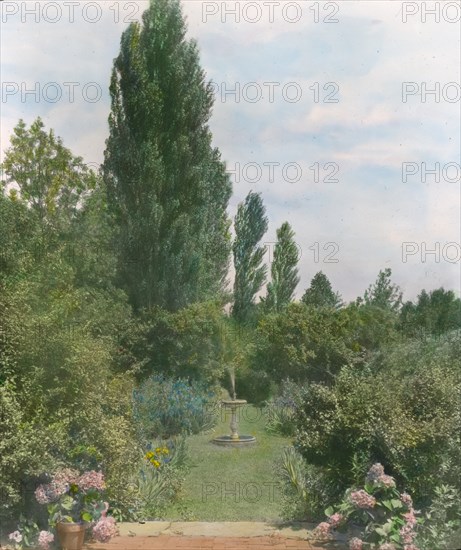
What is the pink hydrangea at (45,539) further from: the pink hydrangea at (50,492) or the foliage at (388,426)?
the foliage at (388,426)

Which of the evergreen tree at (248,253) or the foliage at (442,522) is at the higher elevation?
the evergreen tree at (248,253)

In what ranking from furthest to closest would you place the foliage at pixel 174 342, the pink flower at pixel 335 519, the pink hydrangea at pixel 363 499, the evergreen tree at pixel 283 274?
the evergreen tree at pixel 283 274 → the foliage at pixel 174 342 → the pink flower at pixel 335 519 → the pink hydrangea at pixel 363 499

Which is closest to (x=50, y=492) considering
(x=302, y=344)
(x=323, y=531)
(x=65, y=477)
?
(x=65, y=477)

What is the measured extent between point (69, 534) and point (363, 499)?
2427 millimetres

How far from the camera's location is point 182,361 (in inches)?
707

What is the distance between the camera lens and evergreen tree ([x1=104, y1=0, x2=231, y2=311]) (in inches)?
715

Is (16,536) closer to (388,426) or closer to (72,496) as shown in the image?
(72,496)

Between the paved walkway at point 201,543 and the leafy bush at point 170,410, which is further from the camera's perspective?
the leafy bush at point 170,410

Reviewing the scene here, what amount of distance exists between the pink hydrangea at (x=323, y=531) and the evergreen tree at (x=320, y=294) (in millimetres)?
15822

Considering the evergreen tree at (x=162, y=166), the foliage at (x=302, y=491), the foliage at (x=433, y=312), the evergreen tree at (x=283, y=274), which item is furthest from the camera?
the evergreen tree at (x=283, y=274)

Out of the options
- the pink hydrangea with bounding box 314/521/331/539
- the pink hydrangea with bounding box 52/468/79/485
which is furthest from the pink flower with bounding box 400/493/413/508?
the pink hydrangea with bounding box 52/468/79/485

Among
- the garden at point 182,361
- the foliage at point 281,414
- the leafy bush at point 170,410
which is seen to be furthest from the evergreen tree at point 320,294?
the leafy bush at point 170,410

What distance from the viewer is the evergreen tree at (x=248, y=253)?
2333cm

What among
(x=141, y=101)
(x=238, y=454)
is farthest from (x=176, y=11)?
(x=238, y=454)
